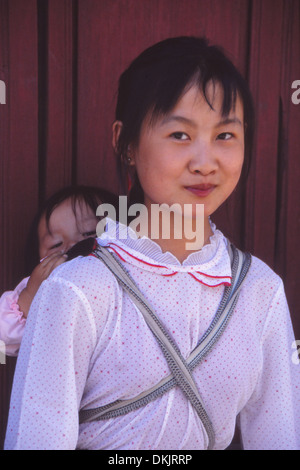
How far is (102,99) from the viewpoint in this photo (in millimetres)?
2096

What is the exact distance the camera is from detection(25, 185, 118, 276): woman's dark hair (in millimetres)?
1946

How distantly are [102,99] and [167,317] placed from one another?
1001 mm

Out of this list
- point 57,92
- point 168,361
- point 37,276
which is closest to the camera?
point 168,361

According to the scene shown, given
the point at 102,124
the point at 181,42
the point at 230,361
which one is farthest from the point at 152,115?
the point at 102,124

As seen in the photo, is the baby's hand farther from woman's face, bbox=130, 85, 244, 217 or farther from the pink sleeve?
woman's face, bbox=130, 85, 244, 217

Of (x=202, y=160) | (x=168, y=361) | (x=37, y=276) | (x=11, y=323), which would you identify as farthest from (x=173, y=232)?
(x=11, y=323)

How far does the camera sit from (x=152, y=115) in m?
1.39

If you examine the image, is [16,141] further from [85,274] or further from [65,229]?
[85,274]

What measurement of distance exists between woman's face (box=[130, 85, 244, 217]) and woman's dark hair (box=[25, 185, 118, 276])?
1.82 feet

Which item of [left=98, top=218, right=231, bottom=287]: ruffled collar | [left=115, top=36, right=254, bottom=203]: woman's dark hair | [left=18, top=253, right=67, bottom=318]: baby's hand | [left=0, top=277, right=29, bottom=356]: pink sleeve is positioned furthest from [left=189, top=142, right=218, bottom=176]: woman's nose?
[left=0, top=277, right=29, bottom=356]: pink sleeve

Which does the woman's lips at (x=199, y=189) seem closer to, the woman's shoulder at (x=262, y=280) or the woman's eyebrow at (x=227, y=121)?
the woman's eyebrow at (x=227, y=121)

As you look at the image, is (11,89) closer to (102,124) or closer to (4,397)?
(102,124)

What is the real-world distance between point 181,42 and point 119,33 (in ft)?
2.21
